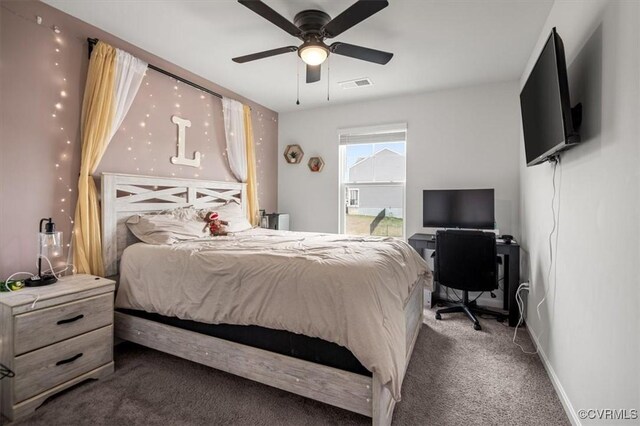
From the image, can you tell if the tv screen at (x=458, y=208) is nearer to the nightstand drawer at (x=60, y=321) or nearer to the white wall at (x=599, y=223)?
the white wall at (x=599, y=223)

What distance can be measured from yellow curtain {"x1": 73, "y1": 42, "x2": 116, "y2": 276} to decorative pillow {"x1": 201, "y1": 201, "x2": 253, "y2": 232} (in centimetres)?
98

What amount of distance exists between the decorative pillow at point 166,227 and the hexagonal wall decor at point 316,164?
85.2 inches

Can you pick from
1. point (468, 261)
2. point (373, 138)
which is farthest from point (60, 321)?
point (373, 138)

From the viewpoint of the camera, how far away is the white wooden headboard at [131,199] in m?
2.54

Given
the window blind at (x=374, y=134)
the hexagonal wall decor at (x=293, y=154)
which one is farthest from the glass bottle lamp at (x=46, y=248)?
the window blind at (x=374, y=134)

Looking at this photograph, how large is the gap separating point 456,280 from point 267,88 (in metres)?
A: 3.18

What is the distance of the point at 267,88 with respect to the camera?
12.8 ft

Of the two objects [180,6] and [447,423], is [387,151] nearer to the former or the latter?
[180,6]

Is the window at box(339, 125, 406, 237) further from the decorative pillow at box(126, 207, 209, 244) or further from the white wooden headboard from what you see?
the decorative pillow at box(126, 207, 209, 244)

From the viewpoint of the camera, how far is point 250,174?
13.8 feet

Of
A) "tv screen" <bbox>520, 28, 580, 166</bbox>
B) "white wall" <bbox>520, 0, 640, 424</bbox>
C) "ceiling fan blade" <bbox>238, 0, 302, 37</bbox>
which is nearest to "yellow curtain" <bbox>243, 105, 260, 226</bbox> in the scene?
"ceiling fan blade" <bbox>238, 0, 302, 37</bbox>

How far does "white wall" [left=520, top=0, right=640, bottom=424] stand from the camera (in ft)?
3.77

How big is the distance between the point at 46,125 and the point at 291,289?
7.31 ft

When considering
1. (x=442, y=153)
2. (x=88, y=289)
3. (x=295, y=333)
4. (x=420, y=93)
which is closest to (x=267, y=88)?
(x=420, y=93)
